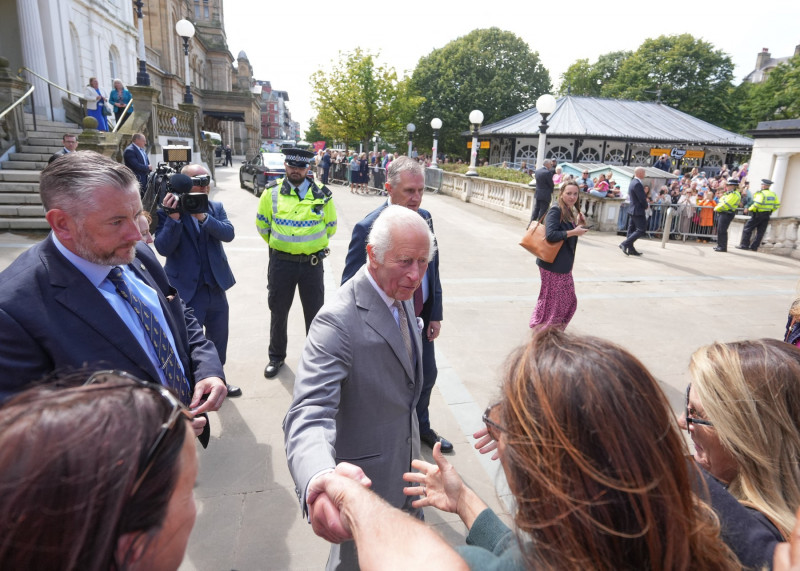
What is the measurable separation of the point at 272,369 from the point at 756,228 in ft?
47.2

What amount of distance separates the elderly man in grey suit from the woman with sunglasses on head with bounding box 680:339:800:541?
3.87 feet

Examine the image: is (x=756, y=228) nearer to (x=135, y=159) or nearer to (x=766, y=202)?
(x=766, y=202)

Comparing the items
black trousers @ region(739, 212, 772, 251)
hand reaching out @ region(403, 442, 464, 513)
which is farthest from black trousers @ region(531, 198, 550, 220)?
hand reaching out @ region(403, 442, 464, 513)

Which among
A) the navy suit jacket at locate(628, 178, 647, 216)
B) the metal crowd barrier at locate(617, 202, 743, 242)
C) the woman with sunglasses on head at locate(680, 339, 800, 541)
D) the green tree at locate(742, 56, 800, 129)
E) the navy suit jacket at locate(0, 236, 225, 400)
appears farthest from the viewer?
the green tree at locate(742, 56, 800, 129)

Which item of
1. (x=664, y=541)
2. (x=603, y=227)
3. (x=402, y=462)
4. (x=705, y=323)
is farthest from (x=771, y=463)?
(x=603, y=227)

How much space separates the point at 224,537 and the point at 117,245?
75.2 inches

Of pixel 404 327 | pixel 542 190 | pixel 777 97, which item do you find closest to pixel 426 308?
pixel 404 327

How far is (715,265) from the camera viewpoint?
11.1 metres

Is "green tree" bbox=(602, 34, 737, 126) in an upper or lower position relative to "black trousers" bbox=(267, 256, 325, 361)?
upper

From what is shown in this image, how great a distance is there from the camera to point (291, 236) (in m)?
4.71

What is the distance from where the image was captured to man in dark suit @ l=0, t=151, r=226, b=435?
1702mm

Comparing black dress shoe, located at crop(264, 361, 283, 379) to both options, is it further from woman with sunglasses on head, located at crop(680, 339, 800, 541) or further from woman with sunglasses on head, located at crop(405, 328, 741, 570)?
woman with sunglasses on head, located at crop(405, 328, 741, 570)

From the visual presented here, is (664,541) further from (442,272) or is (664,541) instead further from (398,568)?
(442,272)

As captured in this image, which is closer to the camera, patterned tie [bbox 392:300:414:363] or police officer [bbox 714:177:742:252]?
patterned tie [bbox 392:300:414:363]
